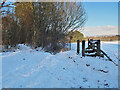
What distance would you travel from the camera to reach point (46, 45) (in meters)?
8.94

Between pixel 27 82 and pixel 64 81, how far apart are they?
120 centimetres

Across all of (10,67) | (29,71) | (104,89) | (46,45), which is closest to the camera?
(104,89)

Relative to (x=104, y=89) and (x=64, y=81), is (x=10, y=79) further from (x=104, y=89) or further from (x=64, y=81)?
(x=104, y=89)

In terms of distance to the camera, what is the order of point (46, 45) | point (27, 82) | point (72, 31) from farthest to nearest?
1. point (72, 31)
2. point (46, 45)
3. point (27, 82)

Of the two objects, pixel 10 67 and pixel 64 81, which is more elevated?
pixel 10 67

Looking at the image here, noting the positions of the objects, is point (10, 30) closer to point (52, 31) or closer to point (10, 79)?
point (52, 31)

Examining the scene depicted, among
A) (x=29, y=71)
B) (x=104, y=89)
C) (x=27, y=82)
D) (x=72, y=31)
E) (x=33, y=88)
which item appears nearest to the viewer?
(x=33, y=88)

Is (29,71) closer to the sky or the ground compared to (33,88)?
closer to the sky

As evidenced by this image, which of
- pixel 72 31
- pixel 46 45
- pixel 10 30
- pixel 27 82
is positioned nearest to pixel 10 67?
pixel 27 82

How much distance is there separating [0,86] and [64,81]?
2.00 meters

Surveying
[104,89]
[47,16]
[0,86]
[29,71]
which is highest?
[47,16]

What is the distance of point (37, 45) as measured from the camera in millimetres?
9352

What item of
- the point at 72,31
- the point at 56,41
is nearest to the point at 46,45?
the point at 56,41

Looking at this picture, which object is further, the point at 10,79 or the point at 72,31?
the point at 72,31
